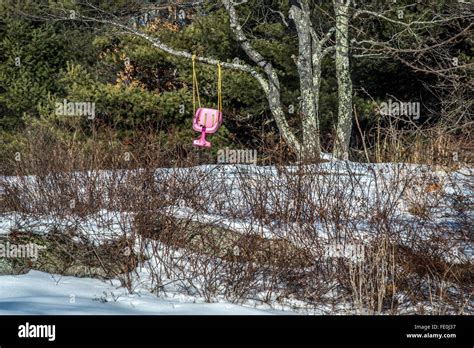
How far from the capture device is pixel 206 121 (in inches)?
417

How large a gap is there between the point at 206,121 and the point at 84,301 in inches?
213

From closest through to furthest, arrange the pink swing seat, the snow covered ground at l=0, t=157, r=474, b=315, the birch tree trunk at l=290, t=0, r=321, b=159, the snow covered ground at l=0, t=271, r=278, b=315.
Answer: the snow covered ground at l=0, t=271, r=278, b=315, the snow covered ground at l=0, t=157, r=474, b=315, the pink swing seat, the birch tree trunk at l=290, t=0, r=321, b=159

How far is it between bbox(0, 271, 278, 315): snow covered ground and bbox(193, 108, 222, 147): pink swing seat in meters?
4.39

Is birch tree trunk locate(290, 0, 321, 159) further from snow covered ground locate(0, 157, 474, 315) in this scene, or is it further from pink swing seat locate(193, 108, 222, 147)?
snow covered ground locate(0, 157, 474, 315)

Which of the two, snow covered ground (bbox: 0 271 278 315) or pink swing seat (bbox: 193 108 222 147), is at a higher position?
pink swing seat (bbox: 193 108 222 147)

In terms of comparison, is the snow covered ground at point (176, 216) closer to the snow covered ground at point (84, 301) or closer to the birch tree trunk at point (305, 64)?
the snow covered ground at point (84, 301)

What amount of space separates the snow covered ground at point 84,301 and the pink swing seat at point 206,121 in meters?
4.39

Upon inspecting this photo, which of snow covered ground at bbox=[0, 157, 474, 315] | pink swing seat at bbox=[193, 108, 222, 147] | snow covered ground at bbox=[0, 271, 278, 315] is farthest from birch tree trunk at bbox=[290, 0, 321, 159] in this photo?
snow covered ground at bbox=[0, 271, 278, 315]

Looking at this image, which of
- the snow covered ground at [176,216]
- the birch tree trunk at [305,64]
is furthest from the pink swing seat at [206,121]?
the birch tree trunk at [305,64]

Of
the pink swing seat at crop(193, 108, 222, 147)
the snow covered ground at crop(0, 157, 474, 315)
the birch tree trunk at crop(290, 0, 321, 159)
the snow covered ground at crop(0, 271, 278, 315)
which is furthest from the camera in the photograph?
the birch tree trunk at crop(290, 0, 321, 159)

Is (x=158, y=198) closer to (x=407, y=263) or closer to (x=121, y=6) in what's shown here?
(x=407, y=263)

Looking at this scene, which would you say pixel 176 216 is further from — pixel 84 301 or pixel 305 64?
pixel 305 64

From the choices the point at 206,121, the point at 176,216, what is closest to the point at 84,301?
the point at 176,216

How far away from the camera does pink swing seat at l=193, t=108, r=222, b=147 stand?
10391mm
